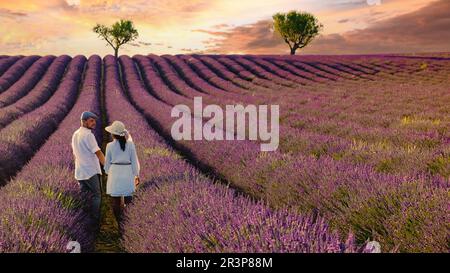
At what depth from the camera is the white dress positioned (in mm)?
4965

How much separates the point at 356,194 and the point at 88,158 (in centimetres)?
311

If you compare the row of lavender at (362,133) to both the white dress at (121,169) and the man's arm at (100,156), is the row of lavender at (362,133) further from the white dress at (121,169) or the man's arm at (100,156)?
the man's arm at (100,156)

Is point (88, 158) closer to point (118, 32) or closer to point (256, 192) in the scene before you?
point (256, 192)

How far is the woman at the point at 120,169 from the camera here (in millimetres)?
4969

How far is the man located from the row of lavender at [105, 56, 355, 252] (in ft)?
2.02

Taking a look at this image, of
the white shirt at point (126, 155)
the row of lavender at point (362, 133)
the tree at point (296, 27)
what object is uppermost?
the tree at point (296, 27)

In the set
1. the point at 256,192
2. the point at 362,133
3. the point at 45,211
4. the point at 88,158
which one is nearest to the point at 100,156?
the point at 88,158

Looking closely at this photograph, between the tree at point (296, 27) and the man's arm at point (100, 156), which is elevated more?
the tree at point (296, 27)

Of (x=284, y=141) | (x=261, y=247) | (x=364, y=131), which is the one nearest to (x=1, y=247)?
(x=261, y=247)

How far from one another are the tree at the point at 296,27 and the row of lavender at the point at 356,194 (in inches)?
1909

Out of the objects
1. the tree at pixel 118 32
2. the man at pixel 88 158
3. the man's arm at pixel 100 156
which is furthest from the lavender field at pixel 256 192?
the tree at pixel 118 32

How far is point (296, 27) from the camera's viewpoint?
52094 millimetres
